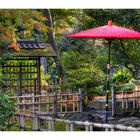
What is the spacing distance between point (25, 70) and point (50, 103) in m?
1.81

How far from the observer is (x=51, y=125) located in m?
6.07

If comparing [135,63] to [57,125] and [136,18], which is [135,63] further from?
[57,125]

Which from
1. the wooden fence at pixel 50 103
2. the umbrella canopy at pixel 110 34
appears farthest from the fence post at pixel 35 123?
the umbrella canopy at pixel 110 34

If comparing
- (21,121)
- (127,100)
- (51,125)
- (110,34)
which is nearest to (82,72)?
(127,100)

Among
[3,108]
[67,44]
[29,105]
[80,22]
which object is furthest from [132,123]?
[67,44]

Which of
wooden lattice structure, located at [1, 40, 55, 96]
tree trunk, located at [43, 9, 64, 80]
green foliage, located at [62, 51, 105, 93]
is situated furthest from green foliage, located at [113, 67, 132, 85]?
wooden lattice structure, located at [1, 40, 55, 96]

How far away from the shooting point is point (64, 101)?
7969mm

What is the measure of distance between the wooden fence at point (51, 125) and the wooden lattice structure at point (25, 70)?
2.15 m

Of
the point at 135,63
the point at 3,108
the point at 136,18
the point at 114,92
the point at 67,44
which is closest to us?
the point at 3,108

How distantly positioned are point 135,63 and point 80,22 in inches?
48.2

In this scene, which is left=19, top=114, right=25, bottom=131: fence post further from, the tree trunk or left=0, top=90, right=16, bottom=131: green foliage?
the tree trunk

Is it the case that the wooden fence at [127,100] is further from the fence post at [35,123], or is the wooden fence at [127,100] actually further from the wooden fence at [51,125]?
the fence post at [35,123]

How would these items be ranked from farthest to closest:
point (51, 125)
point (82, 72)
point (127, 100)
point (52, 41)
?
point (52, 41) < point (82, 72) < point (127, 100) < point (51, 125)

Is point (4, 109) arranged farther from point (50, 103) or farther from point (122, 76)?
point (122, 76)
